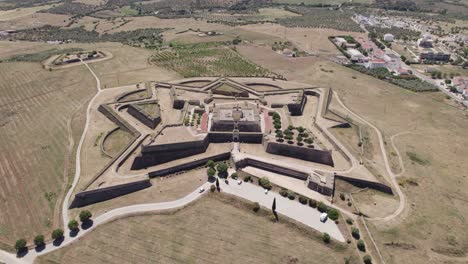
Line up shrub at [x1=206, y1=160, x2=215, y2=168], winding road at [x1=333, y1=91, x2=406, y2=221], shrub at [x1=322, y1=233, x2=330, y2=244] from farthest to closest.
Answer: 1. shrub at [x1=206, y1=160, x2=215, y2=168]
2. winding road at [x1=333, y1=91, x2=406, y2=221]
3. shrub at [x1=322, y1=233, x2=330, y2=244]

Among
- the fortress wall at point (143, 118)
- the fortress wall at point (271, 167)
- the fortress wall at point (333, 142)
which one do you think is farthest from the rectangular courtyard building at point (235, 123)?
the fortress wall at point (333, 142)

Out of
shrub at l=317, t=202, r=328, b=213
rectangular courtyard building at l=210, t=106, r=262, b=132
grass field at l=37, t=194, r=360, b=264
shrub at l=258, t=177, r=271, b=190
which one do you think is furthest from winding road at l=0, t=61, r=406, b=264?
rectangular courtyard building at l=210, t=106, r=262, b=132

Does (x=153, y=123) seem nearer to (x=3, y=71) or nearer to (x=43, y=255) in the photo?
(x=43, y=255)

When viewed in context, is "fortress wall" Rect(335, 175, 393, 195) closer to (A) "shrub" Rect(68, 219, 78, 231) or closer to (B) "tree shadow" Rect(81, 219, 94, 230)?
(B) "tree shadow" Rect(81, 219, 94, 230)

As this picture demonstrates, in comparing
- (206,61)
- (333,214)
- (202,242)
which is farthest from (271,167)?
(206,61)

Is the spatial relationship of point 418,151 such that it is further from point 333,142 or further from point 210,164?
point 210,164

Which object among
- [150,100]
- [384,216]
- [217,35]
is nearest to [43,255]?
[150,100]
